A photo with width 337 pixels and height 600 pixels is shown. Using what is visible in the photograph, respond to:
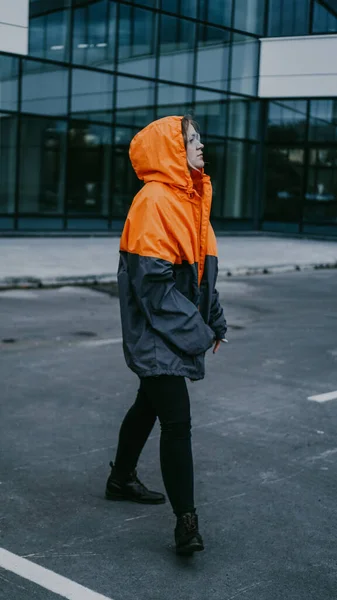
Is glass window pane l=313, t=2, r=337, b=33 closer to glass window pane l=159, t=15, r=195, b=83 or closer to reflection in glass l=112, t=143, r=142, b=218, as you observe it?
glass window pane l=159, t=15, r=195, b=83

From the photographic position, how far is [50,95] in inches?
969

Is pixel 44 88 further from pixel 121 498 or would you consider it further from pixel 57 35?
pixel 121 498

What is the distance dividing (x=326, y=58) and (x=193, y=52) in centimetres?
430

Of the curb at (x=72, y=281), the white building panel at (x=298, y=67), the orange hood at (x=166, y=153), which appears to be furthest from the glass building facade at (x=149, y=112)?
the orange hood at (x=166, y=153)

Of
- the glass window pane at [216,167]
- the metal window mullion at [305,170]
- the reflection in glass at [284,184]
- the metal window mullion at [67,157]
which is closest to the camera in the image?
the metal window mullion at [67,157]

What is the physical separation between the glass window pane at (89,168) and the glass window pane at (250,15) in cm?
626

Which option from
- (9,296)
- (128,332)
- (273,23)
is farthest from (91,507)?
(273,23)

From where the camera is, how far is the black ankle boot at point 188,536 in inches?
166

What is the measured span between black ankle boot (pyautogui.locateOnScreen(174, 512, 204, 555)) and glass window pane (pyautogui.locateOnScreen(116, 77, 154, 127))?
22725 mm

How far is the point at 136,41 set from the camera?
26.3m

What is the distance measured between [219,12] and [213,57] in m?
1.35

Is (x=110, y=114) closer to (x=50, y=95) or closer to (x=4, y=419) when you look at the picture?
(x=50, y=95)

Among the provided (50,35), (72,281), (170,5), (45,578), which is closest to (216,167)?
(170,5)

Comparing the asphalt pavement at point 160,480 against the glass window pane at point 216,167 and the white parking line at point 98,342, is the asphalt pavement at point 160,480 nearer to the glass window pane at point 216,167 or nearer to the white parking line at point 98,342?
the white parking line at point 98,342
